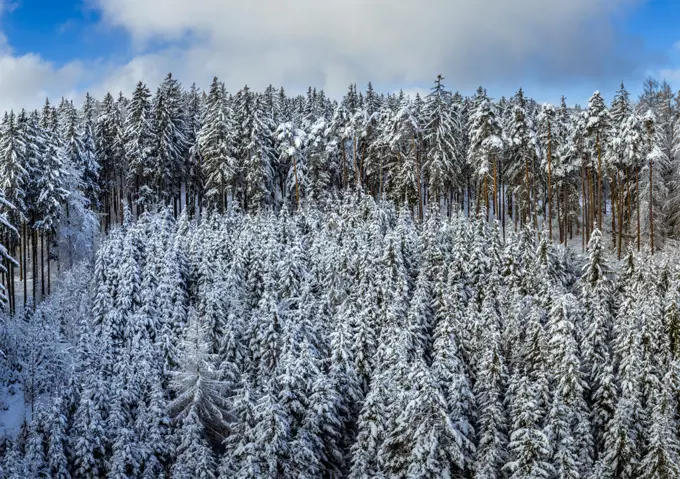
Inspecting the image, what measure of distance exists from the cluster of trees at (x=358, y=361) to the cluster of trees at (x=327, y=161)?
30.2ft

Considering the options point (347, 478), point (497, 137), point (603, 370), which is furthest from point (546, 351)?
point (497, 137)

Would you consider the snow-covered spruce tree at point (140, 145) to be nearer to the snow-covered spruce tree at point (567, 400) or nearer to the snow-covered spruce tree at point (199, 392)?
the snow-covered spruce tree at point (199, 392)

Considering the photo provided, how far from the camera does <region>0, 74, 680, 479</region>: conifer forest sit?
27578mm

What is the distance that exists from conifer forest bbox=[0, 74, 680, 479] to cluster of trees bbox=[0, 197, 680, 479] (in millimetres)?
149

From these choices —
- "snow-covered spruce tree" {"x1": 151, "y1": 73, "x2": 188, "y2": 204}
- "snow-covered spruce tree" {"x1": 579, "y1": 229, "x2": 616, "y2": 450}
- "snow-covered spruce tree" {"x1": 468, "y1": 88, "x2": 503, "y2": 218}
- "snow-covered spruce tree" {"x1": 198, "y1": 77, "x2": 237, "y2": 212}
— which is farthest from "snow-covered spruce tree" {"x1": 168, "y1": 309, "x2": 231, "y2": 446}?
"snow-covered spruce tree" {"x1": 151, "y1": 73, "x2": 188, "y2": 204}

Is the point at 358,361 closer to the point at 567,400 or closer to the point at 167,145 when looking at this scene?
the point at 567,400

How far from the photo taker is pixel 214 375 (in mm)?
31438

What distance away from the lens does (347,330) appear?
33219mm

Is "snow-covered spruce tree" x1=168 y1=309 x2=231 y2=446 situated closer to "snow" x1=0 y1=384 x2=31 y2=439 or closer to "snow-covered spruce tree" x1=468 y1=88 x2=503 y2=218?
"snow" x1=0 y1=384 x2=31 y2=439

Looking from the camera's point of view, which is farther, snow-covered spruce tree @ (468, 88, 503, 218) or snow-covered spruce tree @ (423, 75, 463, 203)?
snow-covered spruce tree @ (423, 75, 463, 203)

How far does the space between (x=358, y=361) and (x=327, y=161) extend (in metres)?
32.7

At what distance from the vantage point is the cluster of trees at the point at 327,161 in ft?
157

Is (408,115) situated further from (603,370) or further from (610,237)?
(603,370)

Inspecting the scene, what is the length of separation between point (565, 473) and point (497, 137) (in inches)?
1180
